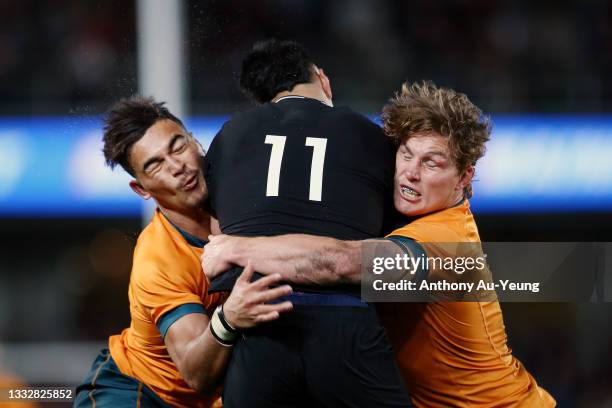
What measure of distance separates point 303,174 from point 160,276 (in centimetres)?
83

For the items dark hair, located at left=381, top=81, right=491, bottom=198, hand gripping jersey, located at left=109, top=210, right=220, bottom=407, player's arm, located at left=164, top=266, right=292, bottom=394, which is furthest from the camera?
hand gripping jersey, located at left=109, top=210, right=220, bottom=407

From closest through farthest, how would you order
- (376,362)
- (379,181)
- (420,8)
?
1. (376,362)
2. (379,181)
3. (420,8)

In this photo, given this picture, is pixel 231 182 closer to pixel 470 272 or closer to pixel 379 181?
pixel 379 181

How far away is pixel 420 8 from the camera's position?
11.0 m

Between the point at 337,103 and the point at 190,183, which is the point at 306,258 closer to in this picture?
the point at 190,183

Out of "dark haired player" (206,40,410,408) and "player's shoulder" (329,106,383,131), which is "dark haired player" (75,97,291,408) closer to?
"dark haired player" (206,40,410,408)

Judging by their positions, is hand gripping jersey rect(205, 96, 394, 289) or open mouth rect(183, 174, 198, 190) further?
open mouth rect(183, 174, 198, 190)

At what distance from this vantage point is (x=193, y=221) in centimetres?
452

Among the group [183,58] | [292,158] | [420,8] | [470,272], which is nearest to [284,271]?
[292,158]

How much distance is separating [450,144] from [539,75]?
6.37 meters

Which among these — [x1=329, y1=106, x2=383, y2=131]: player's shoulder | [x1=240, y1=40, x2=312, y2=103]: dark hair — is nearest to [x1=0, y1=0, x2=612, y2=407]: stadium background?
[x1=240, y1=40, x2=312, y2=103]: dark hair

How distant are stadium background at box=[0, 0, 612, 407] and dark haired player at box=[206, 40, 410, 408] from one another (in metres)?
4.50

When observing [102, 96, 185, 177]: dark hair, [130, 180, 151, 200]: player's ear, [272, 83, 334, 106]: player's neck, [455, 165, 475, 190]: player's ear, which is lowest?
[130, 180, 151, 200]: player's ear

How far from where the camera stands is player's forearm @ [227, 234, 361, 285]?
368 cm
